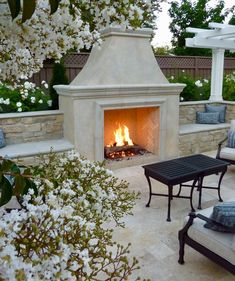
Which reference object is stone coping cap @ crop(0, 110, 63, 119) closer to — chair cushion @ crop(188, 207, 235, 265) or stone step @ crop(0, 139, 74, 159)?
stone step @ crop(0, 139, 74, 159)

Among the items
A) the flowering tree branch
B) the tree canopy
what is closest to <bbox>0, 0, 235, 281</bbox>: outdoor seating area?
the flowering tree branch

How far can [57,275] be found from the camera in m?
0.73

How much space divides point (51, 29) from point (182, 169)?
320 cm

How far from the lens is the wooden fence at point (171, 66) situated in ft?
29.2

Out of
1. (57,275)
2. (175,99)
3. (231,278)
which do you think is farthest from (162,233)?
(175,99)

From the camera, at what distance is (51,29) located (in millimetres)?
1154

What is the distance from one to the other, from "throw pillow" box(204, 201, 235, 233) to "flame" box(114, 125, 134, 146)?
3875 millimetres

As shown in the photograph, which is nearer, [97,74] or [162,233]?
[162,233]

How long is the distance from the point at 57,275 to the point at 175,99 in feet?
18.6

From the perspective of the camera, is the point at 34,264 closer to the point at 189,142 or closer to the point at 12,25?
the point at 12,25

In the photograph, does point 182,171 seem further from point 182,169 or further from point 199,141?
point 199,141

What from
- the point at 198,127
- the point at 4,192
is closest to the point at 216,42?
the point at 198,127

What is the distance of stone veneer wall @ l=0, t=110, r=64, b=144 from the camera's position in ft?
17.1

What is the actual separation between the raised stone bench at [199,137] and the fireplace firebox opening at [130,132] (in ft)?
2.14
